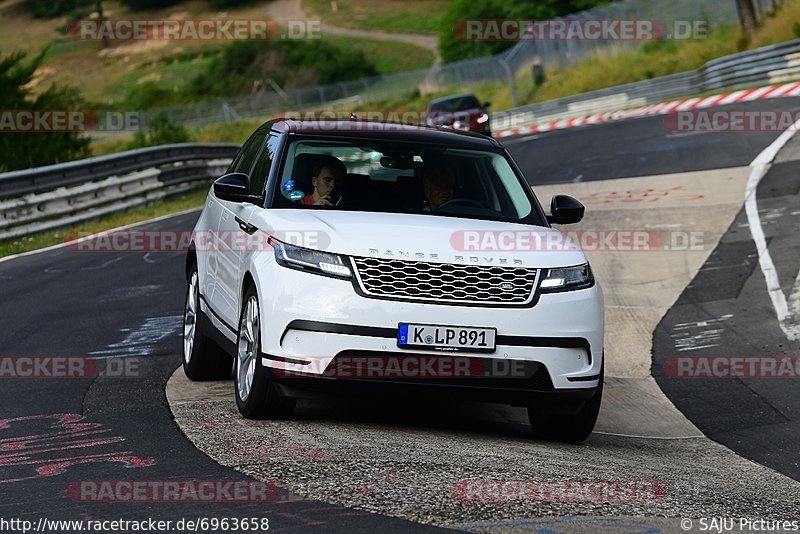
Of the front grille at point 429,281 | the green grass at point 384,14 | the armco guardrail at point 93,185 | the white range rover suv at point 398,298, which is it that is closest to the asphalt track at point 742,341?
the white range rover suv at point 398,298

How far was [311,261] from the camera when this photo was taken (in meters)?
7.27

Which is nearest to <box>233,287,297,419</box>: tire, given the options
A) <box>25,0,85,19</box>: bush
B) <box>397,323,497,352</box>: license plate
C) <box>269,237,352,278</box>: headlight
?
<box>269,237,352,278</box>: headlight

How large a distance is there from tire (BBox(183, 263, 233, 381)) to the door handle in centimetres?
112

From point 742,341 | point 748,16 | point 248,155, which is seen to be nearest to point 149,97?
point 748,16

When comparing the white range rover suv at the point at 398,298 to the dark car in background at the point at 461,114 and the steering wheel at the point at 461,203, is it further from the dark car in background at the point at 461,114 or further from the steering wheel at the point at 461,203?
the dark car in background at the point at 461,114

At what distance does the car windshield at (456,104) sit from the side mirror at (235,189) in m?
31.5

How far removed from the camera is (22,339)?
11.0 meters

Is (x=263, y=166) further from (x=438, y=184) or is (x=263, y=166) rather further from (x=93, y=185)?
(x=93, y=185)

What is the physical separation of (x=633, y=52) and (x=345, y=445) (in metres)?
49.4

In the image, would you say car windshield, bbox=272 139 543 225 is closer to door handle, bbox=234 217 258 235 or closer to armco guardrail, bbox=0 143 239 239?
door handle, bbox=234 217 258 235

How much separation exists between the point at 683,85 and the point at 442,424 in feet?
119

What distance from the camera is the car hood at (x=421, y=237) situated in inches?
286

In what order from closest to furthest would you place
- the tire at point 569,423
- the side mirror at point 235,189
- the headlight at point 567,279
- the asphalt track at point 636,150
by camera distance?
1. the headlight at point 567,279
2. the tire at point 569,423
3. the side mirror at point 235,189
4. the asphalt track at point 636,150

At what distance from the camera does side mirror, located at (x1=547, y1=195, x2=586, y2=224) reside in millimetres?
8727
